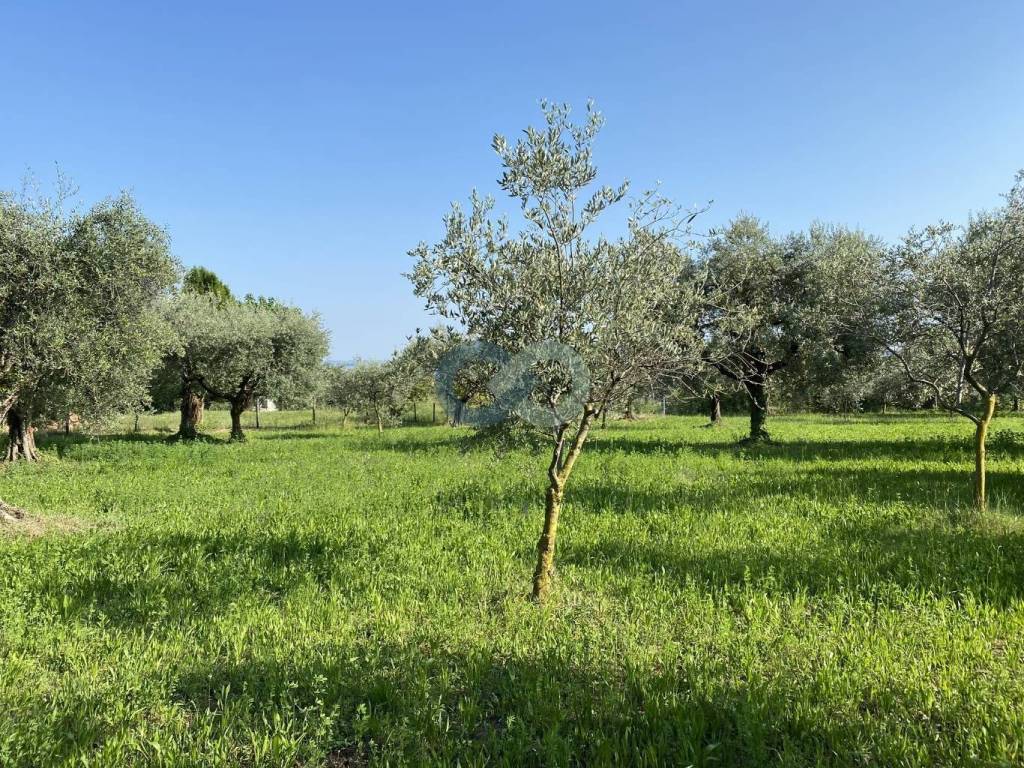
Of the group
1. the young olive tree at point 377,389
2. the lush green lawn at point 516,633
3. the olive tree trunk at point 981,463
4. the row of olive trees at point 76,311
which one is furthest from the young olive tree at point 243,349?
→ the olive tree trunk at point 981,463

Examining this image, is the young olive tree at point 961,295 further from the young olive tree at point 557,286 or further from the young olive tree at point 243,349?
the young olive tree at point 243,349

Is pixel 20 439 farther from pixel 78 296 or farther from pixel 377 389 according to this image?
pixel 377 389

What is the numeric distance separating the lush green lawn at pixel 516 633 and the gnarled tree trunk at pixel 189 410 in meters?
23.9

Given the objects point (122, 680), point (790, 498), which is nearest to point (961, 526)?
point (790, 498)

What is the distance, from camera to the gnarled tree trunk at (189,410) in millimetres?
35594

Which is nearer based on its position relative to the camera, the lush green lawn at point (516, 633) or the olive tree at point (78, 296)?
the lush green lawn at point (516, 633)

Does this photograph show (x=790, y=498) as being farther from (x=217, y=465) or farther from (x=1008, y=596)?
(x=217, y=465)

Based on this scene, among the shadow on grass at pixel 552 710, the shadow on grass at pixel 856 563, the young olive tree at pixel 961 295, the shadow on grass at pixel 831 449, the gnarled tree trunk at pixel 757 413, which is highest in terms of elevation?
the young olive tree at pixel 961 295

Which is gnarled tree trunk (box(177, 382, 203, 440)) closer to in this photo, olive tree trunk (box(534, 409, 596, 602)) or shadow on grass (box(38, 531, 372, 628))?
shadow on grass (box(38, 531, 372, 628))
